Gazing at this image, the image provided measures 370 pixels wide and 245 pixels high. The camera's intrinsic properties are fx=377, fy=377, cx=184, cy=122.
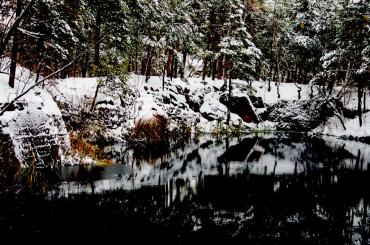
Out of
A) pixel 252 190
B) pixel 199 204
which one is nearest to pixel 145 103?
pixel 252 190

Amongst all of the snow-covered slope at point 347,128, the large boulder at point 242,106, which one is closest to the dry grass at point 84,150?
the large boulder at point 242,106

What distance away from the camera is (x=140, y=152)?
23.4 m

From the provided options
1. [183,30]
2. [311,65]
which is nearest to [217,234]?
[183,30]

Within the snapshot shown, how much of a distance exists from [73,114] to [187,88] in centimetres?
1910

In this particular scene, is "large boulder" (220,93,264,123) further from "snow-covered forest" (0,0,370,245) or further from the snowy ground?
the snowy ground

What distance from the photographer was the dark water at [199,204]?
9.74 metres

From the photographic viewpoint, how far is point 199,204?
12.8 metres

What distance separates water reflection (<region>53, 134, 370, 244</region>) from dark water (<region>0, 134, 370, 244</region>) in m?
0.03

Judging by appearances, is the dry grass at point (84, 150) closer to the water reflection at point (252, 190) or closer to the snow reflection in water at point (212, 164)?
the snow reflection in water at point (212, 164)

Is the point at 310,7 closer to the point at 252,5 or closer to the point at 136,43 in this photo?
the point at 252,5

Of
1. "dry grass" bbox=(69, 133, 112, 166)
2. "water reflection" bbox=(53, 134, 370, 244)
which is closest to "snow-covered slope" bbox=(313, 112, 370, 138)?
"water reflection" bbox=(53, 134, 370, 244)

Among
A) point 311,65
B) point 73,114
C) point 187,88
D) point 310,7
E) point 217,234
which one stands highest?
point 310,7

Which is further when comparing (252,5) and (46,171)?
(252,5)

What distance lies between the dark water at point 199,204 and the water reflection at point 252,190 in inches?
1.3
